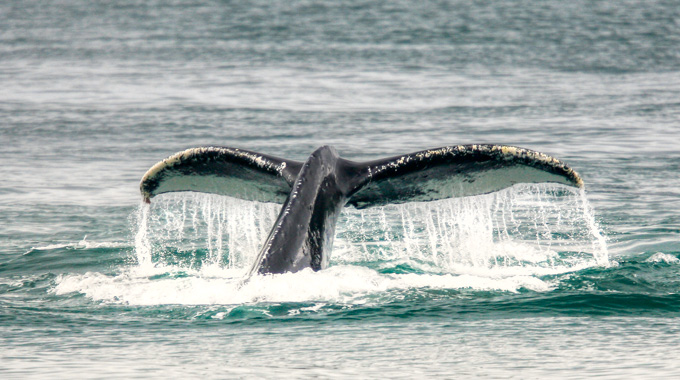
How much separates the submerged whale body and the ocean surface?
0.22 meters

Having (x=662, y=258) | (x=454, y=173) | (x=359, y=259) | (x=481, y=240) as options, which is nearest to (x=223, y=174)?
(x=454, y=173)

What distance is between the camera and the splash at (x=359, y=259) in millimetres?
9664

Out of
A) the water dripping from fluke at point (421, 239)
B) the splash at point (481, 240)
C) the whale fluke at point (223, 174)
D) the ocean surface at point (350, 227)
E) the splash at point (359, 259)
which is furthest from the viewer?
the water dripping from fluke at point (421, 239)

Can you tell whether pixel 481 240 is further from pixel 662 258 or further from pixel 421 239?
pixel 662 258

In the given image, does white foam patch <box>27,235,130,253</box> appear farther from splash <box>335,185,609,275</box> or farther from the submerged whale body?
the submerged whale body

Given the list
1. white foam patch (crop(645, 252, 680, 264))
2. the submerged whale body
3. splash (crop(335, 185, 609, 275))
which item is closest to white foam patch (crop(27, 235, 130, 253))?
splash (crop(335, 185, 609, 275))

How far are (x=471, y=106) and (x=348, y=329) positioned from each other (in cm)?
1766

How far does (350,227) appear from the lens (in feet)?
46.3

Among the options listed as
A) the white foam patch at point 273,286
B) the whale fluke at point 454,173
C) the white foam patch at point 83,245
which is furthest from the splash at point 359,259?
the white foam patch at point 83,245

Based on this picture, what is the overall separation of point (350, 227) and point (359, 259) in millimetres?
2276

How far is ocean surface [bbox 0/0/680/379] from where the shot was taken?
812cm

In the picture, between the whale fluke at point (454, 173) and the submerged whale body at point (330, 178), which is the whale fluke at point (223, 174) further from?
the whale fluke at point (454, 173)

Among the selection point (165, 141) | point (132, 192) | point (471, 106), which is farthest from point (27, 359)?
point (471, 106)

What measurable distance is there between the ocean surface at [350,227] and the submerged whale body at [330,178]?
22 cm
